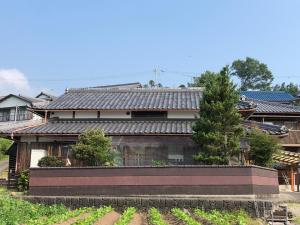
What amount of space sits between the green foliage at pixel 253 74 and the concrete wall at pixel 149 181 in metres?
60.2

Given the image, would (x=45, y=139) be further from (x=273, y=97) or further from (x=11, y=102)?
(x=11, y=102)

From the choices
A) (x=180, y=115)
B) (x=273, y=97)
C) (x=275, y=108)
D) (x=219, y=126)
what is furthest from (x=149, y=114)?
(x=273, y=97)

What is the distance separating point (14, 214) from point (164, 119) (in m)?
12.1

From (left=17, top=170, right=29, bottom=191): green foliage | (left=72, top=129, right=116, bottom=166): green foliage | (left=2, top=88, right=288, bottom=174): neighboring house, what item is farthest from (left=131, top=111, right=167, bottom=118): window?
(left=17, top=170, right=29, bottom=191): green foliage

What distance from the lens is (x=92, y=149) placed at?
17.3 metres

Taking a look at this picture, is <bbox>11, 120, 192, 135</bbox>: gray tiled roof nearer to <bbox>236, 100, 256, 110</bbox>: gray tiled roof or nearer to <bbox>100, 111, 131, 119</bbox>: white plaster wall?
<bbox>100, 111, 131, 119</bbox>: white plaster wall

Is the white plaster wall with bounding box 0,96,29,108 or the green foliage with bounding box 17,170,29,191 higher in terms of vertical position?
the white plaster wall with bounding box 0,96,29,108

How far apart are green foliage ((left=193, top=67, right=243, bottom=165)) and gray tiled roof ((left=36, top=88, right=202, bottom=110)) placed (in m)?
4.55

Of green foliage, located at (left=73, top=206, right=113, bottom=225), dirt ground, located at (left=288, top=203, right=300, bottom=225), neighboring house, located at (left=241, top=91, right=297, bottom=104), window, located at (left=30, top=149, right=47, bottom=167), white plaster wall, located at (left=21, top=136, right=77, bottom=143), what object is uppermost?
neighboring house, located at (left=241, top=91, right=297, bottom=104)

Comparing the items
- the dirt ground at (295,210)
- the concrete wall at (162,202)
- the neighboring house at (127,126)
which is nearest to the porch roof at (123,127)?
the neighboring house at (127,126)

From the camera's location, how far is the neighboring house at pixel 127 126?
2036 cm

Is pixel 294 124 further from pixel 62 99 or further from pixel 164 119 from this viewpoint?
pixel 62 99

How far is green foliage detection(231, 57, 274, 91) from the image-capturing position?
74.4m

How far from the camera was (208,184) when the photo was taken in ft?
51.5
